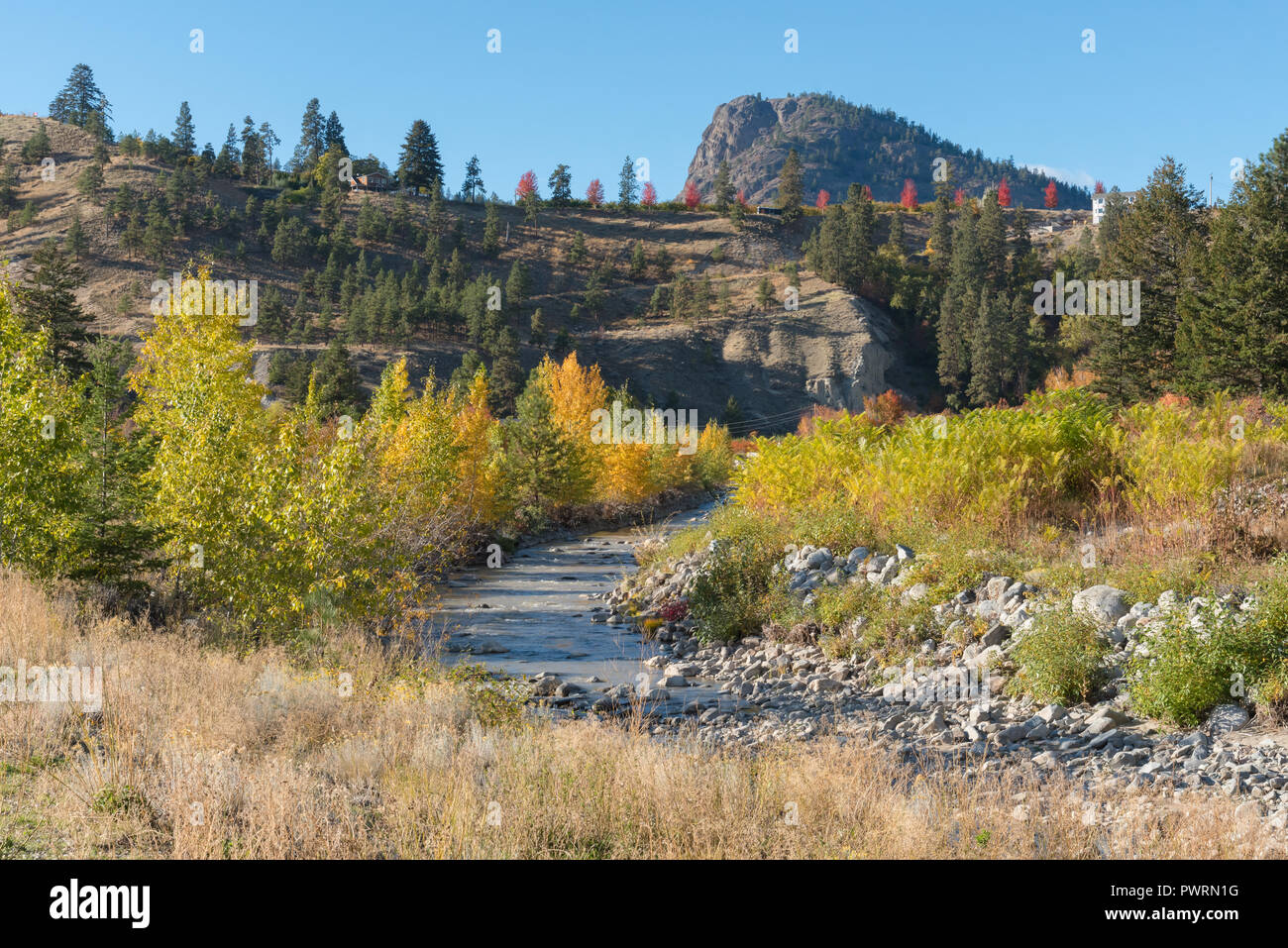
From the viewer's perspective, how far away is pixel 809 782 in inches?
210

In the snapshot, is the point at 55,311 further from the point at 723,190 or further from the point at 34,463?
the point at 723,190

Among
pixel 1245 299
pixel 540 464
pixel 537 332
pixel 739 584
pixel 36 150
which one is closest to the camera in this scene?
pixel 739 584

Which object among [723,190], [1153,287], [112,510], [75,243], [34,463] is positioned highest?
[723,190]

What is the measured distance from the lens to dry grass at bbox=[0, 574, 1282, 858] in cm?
461

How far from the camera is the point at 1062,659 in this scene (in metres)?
8.73

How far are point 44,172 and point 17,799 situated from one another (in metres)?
93.4

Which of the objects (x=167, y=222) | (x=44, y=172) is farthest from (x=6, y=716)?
(x=44, y=172)

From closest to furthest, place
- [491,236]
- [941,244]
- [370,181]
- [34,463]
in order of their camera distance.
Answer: [34,463], [491,236], [941,244], [370,181]

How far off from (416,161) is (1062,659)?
Answer: 106863 mm

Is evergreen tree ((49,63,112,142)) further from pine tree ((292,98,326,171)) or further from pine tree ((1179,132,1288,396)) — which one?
pine tree ((1179,132,1288,396))

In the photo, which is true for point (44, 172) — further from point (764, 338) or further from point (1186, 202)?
point (1186, 202)

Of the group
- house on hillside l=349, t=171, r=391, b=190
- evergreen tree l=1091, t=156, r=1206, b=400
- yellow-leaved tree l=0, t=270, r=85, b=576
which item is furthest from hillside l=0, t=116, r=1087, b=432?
yellow-leaved tree l=0, t=270, r=85, b=576

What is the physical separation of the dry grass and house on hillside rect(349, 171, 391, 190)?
4141 inches

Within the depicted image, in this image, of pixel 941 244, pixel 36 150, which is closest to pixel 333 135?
pixel 36 150
